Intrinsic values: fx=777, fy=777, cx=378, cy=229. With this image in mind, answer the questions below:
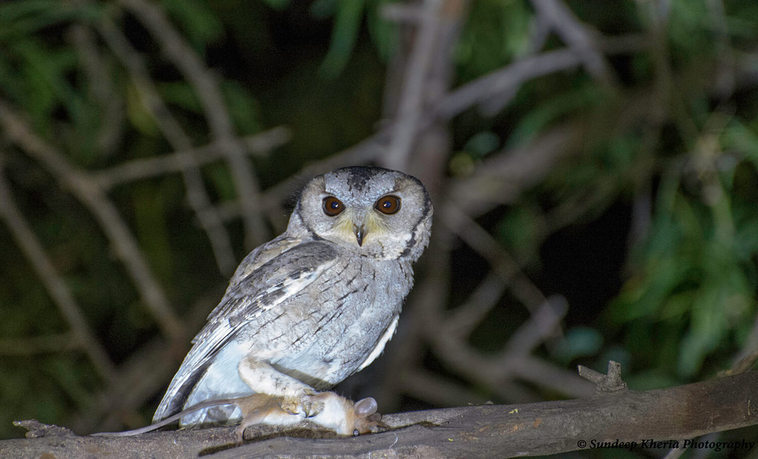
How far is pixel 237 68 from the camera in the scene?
4.07 m

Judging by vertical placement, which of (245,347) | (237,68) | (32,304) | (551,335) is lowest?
(245,347)

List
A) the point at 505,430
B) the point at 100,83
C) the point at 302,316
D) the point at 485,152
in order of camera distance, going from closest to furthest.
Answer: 1. the point at 505,430
2. the point at 302,316
3. the point at 100,83
4. the point at 485,152

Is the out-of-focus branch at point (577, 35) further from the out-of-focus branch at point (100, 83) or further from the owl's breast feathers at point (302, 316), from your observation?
the out-of-focus branch at point (100, 83)

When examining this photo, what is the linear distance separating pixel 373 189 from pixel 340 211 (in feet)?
0.29

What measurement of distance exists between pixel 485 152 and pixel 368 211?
5.73 feet

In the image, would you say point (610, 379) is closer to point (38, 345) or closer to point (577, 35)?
point (577, 35)

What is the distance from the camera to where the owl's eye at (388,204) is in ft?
5.69

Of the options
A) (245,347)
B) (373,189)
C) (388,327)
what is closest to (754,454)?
(388,327)

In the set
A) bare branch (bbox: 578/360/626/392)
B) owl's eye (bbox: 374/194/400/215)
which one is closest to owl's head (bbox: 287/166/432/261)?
owl's eye (bbox: 374/194/400/215)

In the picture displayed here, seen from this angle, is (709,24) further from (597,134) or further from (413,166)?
(413,166)

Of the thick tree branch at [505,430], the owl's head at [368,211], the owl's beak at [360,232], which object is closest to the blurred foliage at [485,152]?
the thick tree branch at [505,430]

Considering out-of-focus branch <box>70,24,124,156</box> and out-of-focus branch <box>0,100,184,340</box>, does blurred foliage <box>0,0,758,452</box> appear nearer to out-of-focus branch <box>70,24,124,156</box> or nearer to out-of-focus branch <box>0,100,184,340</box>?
out-of-focus branch <box>70,24,124,156</box>

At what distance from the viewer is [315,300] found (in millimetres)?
1652

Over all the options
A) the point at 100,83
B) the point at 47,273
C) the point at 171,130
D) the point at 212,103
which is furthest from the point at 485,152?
the point at 47,273
